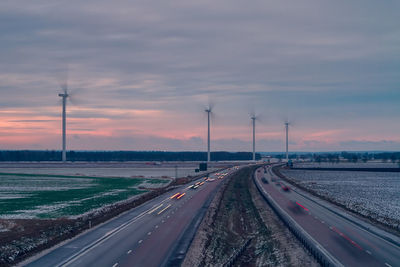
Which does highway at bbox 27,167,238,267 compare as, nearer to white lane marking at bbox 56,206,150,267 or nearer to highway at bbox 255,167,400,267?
white lane marking at bbox 56,206,150,267

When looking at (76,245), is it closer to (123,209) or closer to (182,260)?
(182,260)

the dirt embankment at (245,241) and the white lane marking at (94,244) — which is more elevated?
the white lane marking at (94,244)

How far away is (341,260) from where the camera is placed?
41.0 metres

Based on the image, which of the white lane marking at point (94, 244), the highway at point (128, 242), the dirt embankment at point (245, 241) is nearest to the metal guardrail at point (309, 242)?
the dirt embankment at point (245, 241)

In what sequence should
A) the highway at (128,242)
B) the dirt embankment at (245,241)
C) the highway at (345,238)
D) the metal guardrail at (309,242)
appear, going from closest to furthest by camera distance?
the highway at (128,242)
the metal guardrail at (309,242)
the highway at (345,238)
the dirt embankment at (245,241)

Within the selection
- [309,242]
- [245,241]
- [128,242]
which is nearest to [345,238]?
[309,242]

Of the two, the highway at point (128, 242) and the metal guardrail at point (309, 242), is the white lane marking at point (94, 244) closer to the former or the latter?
the highway at point (128, 242)

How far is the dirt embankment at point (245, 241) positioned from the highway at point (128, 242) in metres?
3.11

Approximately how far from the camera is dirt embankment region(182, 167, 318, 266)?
45406mm

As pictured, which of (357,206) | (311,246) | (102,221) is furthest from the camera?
(357,206)

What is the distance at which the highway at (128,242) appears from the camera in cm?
4022

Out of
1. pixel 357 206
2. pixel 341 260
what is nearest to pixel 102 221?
pixel 341 260

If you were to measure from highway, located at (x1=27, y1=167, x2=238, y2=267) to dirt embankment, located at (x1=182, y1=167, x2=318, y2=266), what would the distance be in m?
3.11

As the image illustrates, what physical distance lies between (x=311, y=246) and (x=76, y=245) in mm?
26415
